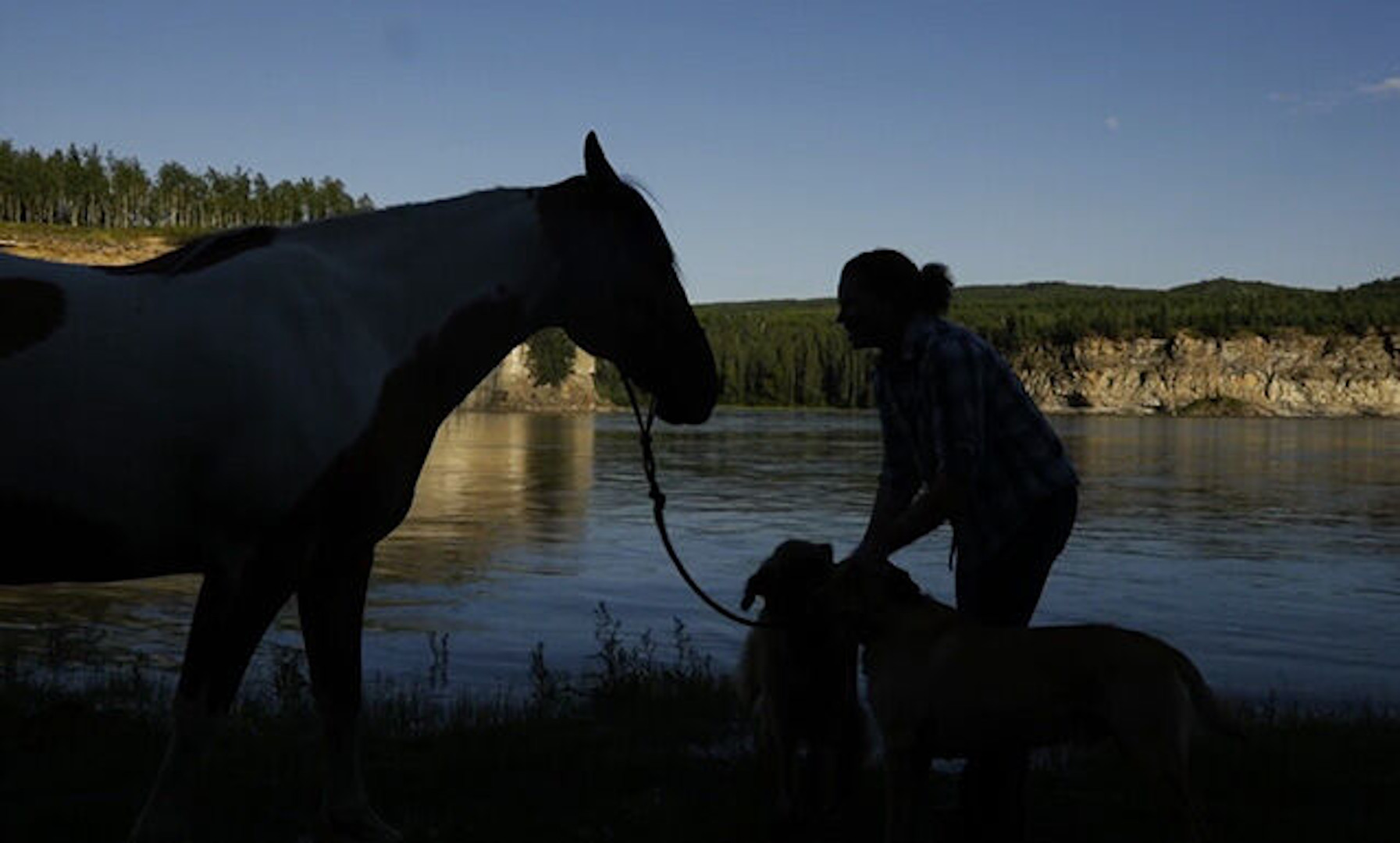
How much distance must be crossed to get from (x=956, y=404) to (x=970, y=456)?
22cm

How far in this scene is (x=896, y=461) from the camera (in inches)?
235

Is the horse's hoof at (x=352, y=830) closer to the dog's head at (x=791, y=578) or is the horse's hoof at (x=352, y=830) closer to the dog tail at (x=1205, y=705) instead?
the dog's head at (x=791, y=578)

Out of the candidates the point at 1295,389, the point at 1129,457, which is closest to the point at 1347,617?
the point at 1129,457

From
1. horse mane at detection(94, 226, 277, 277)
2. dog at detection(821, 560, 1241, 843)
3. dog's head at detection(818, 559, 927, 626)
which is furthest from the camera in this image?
dog's head at detection(818, 559, 927, 626)

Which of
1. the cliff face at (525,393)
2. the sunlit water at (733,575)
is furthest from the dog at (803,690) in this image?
the cliff face at (525,393)

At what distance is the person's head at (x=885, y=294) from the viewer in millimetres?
5352

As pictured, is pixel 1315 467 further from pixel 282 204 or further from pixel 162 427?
pixel 282 204

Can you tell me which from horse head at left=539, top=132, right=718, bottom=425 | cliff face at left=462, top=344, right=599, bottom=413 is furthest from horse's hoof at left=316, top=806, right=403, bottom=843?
cliff face at left=462, top=344, right=599, bottom=413

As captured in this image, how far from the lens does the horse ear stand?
16.8 feet

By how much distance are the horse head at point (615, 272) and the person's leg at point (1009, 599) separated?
1623 mm

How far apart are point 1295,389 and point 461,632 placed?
20748 centimetres

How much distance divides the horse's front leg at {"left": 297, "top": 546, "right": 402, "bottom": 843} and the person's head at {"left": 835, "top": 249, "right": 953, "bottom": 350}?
2299 millimetres

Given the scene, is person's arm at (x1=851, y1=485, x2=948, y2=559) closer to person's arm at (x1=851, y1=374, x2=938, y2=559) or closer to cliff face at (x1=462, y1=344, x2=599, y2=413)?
person's arm at (x1=851, y1=374, x2=938, y2=559)

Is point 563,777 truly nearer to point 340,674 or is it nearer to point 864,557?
point 340,674
